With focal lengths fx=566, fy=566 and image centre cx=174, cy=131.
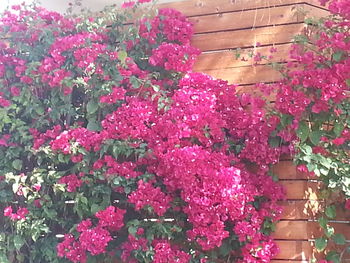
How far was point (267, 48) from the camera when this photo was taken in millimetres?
3182

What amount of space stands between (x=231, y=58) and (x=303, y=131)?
2.24 feet

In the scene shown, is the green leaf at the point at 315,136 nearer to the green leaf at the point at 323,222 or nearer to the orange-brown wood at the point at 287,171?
the orange-brown wood at the point at 287,171

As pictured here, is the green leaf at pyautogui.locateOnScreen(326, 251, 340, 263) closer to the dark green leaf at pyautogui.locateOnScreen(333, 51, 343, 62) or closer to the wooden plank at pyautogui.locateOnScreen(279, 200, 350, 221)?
the wooden plank at pyautogui.locateOnScreen(279, 200, 350, 221)

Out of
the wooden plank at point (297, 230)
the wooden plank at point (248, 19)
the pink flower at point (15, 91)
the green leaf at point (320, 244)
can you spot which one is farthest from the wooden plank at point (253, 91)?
the pink flower at point (15, 91)

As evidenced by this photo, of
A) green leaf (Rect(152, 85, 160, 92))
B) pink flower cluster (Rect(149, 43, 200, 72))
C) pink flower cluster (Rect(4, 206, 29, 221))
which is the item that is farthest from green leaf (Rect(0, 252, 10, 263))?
pink flower cluster (Rect(149, 43, 200, 72))

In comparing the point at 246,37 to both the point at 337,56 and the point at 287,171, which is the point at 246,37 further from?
the point at 287,171

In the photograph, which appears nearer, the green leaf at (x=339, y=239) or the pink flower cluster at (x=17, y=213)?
the green leaf at (x=339, y=239)

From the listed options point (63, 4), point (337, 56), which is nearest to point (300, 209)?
point (337, 56)

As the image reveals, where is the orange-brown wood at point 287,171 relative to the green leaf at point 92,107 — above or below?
below

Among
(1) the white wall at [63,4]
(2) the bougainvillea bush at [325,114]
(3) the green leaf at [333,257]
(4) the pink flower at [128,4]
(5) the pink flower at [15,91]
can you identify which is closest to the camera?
(2) the bougainvillea bush at [325,114]

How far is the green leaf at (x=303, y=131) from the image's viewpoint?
111 inches

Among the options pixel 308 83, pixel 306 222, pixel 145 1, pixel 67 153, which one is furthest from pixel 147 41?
pixel 306 222

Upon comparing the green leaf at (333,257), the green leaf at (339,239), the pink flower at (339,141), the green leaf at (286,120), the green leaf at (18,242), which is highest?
the green leaf at (286,120)

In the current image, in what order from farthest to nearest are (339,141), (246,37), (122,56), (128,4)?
(128,4) < (246,37) < (122,56) < (339,141)
